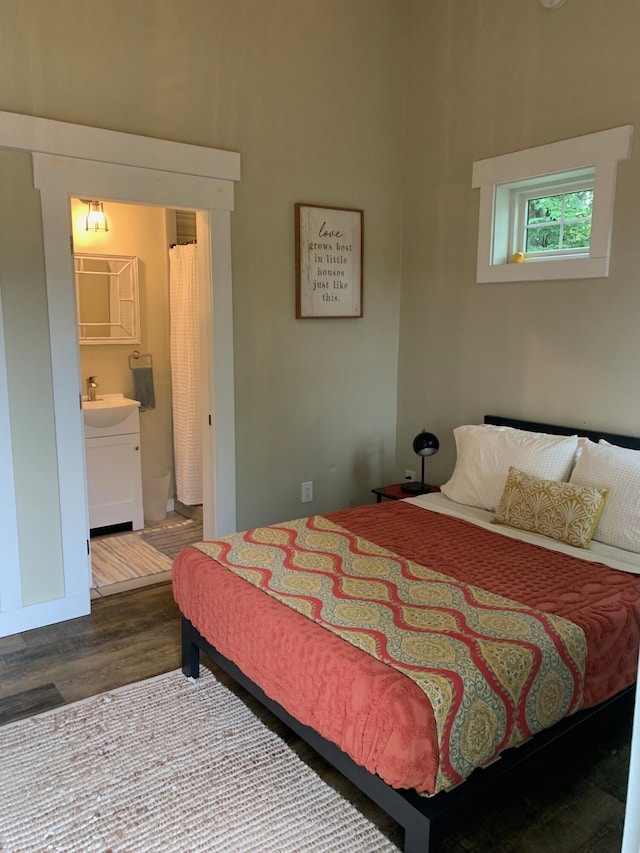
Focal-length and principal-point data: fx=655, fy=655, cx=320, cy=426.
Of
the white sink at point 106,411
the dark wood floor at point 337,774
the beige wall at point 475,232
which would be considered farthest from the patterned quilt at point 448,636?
the white sink at point 106,411

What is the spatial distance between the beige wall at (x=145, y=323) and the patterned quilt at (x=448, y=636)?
2.46 meters

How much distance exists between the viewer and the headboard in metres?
3.03

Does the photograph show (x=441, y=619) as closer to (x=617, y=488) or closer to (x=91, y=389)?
(x=617, y=488)

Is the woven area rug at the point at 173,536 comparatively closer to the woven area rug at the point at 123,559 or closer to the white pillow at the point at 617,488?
the woven area rug at the point at 123,559

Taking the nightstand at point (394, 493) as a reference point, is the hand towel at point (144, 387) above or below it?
above

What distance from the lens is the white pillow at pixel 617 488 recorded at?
2.69 metres

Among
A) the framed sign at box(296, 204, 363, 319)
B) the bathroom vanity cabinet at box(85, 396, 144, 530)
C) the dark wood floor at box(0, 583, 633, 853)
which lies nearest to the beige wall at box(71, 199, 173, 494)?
the bathroom vanity cabinet at box(85, 396, 144, 530)

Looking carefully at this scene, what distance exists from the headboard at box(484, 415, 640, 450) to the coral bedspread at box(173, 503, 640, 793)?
29.4 inches

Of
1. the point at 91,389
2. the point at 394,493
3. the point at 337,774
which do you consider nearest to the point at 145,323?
the point at 91,389

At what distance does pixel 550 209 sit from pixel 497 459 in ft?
4.50

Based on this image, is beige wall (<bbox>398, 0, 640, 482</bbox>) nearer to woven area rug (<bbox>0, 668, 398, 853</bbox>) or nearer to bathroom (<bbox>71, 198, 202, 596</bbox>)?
bathroom (<bbox>71, 198, 202, 596</bbox>)

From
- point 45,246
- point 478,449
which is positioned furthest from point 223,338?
point 478,449

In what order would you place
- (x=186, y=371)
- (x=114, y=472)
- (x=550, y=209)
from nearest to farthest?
1. (x=550, y=209)
2. (x=114, y=472)
3. (x=186, y=371)

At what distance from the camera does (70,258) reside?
3068 mm
